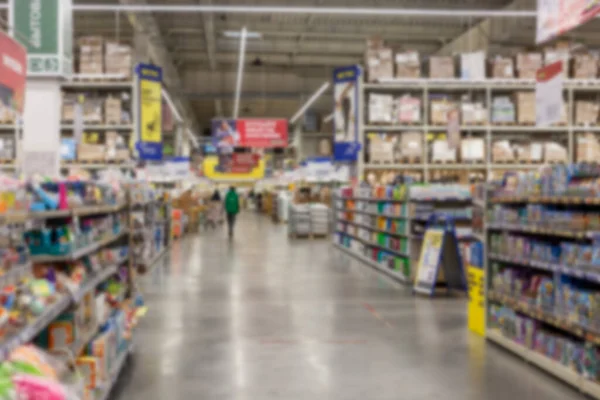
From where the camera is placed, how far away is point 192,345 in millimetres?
6805

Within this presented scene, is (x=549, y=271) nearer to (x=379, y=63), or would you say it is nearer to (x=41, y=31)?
(x=41, y=31)

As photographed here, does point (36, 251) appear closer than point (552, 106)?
Yes

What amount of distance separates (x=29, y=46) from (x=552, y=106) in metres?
5.43

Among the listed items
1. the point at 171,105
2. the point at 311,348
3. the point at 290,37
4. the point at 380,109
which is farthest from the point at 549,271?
the point at 171,105

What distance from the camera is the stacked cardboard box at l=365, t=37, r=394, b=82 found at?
14.8 m

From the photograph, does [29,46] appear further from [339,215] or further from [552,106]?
[339,215]

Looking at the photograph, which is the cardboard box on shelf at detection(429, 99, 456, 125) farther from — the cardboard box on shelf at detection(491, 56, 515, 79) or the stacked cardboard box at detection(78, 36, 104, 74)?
the stacked cardboard box at detection(78, 36, 104, 74)

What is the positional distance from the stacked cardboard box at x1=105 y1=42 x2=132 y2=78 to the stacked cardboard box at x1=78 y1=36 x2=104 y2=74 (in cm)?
14

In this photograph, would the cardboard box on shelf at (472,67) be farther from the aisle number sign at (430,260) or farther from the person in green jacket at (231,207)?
the person in green jacket at (231,207)

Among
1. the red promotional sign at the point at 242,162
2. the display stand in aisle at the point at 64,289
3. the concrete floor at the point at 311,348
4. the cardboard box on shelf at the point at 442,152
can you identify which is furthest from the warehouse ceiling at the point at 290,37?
the display stand in aisle at the point at 64,289

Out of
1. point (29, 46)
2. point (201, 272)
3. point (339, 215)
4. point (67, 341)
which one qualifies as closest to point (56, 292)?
point (67, 341)

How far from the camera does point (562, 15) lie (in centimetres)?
636

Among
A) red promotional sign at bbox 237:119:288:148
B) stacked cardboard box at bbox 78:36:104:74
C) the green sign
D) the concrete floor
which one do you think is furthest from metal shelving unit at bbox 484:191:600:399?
red promotional sign at bbox 237:119:288:148

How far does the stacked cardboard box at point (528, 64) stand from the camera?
14.8 metres
